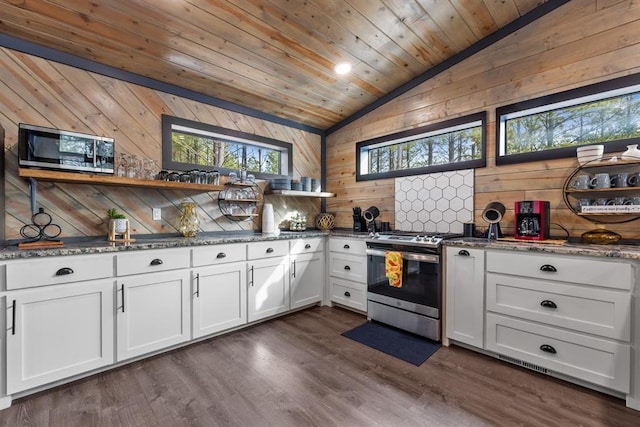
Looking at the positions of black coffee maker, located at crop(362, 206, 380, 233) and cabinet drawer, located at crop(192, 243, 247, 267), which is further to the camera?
black coffee maker, located at crop(362, 206, 380, 233)

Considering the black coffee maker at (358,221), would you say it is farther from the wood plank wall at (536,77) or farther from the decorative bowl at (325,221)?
the wood plank wall at (536,77)

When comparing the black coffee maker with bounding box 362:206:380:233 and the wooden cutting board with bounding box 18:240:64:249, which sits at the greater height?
the black coffee maker with bounding box 362:206:380:233

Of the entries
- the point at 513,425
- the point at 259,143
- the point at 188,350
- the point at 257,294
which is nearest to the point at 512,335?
the point at 513,425

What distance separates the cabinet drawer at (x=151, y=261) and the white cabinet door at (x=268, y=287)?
65cm

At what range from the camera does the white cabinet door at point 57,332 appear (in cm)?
177

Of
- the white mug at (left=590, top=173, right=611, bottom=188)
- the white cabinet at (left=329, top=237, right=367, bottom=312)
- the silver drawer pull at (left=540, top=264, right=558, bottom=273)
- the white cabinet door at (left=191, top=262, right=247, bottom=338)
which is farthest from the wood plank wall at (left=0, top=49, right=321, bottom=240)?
the white mug at (left=590, top=173, right=611, bottom=188)

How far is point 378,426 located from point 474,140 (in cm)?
275

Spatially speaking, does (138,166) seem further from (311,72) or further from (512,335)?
(512,335)

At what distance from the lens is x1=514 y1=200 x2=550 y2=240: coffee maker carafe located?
235 centimetres

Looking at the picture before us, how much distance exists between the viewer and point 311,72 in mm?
3043

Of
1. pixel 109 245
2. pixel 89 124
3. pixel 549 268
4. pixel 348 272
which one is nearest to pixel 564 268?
pixel 549 268

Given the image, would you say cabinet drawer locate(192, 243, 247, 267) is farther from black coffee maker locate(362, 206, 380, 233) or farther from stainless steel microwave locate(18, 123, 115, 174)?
black coffee maker locate(362, 206, 380, 233)

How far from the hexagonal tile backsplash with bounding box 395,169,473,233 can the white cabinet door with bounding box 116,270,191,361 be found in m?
2.42

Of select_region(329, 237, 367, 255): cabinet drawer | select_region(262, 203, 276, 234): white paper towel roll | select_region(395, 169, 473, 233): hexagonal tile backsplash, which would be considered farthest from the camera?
select_region(262, 203, 276, 234): white paper towel roll
